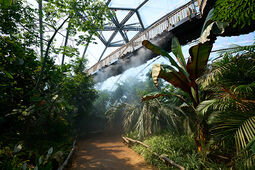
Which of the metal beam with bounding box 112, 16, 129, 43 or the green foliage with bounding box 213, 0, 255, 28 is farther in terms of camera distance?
the metal beam with bounding box 112, 16, 129, 43

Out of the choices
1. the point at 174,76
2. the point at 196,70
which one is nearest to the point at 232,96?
the point at 196,70

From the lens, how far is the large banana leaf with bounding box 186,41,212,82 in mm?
3246

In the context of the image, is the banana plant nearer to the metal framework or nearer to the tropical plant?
the tropical plant

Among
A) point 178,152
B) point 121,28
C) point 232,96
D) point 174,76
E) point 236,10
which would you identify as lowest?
point 178,152

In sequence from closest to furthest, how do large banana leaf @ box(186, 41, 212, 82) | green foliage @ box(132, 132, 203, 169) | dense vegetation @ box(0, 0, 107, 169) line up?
large banana leaf @ box(186, 41, 212, 82), green foliage @ box(132, 132, 203, 169), dense vegetation @ box(0, 0, 107, 169)

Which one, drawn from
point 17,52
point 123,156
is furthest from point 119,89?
point 17,52

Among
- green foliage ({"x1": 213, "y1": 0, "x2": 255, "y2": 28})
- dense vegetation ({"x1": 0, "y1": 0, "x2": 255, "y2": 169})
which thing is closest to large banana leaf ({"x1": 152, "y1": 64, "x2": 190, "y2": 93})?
dense vegetation ({"x1": 0, "y1": 0, "x2": 255, "y2": 169})

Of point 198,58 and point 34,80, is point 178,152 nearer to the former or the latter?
point 198,58

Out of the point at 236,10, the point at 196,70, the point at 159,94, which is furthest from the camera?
the point at 159,94

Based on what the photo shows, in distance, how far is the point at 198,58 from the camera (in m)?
3.40

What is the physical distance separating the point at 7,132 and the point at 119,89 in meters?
12.6

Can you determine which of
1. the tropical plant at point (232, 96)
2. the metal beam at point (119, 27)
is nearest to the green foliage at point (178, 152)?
the tropical plant at point (232, 96)

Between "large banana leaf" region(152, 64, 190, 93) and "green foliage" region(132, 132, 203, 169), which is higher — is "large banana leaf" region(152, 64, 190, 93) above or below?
above

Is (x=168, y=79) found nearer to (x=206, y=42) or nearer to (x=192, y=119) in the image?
(x=206, y=42)
